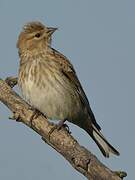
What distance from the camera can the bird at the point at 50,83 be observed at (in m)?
11.4

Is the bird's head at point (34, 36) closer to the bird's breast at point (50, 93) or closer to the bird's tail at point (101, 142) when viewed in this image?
the bird's breast at point (50, 93)

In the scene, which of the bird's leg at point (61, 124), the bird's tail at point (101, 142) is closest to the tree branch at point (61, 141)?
the bird's leg at point (61, 124)

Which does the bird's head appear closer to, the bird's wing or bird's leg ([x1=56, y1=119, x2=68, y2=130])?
the bird's wing

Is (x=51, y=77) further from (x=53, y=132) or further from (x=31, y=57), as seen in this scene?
(x=53, y=132)

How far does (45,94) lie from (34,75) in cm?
47

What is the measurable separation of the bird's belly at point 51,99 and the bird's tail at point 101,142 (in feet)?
1.92

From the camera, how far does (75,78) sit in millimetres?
12102

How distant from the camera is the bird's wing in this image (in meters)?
11.9

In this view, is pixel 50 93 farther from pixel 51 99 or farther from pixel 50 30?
pixel 50 30

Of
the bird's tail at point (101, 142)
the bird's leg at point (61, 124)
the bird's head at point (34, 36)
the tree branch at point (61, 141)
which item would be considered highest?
the bird's head at point (34, 36)

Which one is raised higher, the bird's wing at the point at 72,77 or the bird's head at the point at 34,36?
the bird's head at the point at 34,36

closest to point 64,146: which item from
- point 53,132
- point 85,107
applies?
point 53,132

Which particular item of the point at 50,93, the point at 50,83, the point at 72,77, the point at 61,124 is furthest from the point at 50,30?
the point at 61,124

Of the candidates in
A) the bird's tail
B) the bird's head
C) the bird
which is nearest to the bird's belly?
the bird
